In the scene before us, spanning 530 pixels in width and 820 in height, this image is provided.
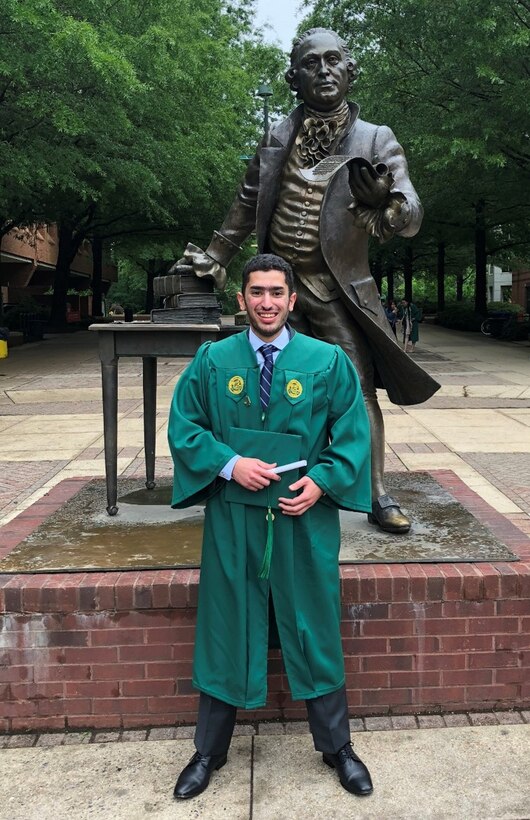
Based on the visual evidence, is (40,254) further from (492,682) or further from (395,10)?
(492,682)

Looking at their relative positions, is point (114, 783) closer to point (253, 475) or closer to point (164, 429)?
point (253, 475)

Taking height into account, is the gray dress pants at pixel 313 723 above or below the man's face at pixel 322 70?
below

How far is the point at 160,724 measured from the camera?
3129 millimetres

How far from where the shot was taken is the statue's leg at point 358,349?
12.3 ft

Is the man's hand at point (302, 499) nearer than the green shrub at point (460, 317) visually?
Yes

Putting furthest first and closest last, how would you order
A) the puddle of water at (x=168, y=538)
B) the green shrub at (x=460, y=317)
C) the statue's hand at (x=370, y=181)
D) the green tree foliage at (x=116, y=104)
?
the green shrub at (x=460, y=317), the green tree foliage at (x=116, y=104), the puddle of water at (x=168, y=538), the statue's hand at (x=370, y=181)

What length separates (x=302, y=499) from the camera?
2461mm

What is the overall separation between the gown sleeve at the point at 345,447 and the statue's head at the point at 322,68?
155 cm

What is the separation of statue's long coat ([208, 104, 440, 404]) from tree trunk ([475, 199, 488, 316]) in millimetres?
21439

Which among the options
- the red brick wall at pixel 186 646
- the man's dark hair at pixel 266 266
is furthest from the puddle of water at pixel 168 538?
the man's dark hair at pixel 266 266

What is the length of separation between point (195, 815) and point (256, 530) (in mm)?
932

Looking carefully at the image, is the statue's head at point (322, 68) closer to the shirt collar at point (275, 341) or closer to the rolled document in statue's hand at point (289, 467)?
the shirt collar at point (275, 341)

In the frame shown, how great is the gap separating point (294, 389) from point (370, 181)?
118 cm

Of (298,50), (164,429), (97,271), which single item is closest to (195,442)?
(298,50)
